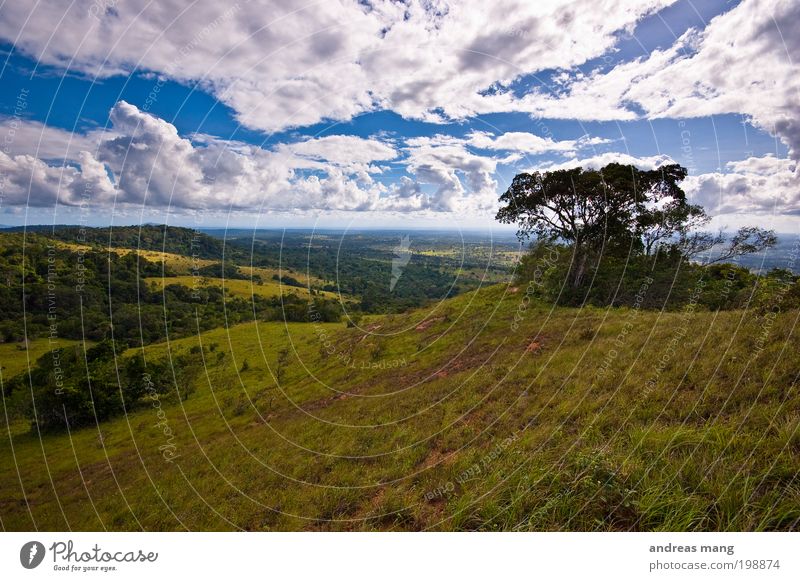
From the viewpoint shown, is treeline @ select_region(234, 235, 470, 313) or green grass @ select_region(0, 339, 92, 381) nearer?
treeline @ select_region(234, 235, 470, 313)

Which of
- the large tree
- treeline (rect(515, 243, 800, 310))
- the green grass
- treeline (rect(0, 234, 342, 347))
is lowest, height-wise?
the green grass

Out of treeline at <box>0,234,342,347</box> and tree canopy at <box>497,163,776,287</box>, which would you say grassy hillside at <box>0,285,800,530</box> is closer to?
tree canopy at <box>497,163,776,287</box>

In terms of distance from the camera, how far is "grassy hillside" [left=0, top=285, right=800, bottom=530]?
167 inches

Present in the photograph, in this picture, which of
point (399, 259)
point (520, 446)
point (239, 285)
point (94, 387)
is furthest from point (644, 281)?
point (239, 285)

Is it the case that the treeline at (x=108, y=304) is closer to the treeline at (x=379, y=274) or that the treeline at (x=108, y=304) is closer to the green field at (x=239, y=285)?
the green field at (x=239, y=285)

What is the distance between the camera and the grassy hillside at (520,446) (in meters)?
4.25

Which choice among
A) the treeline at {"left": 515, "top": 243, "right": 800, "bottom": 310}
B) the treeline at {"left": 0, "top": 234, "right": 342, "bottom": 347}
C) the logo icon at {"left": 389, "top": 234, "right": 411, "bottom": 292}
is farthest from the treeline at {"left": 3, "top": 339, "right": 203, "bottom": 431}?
the treeline at {"left": 515, "top": 243, "right": 800, "bottom": 310}
